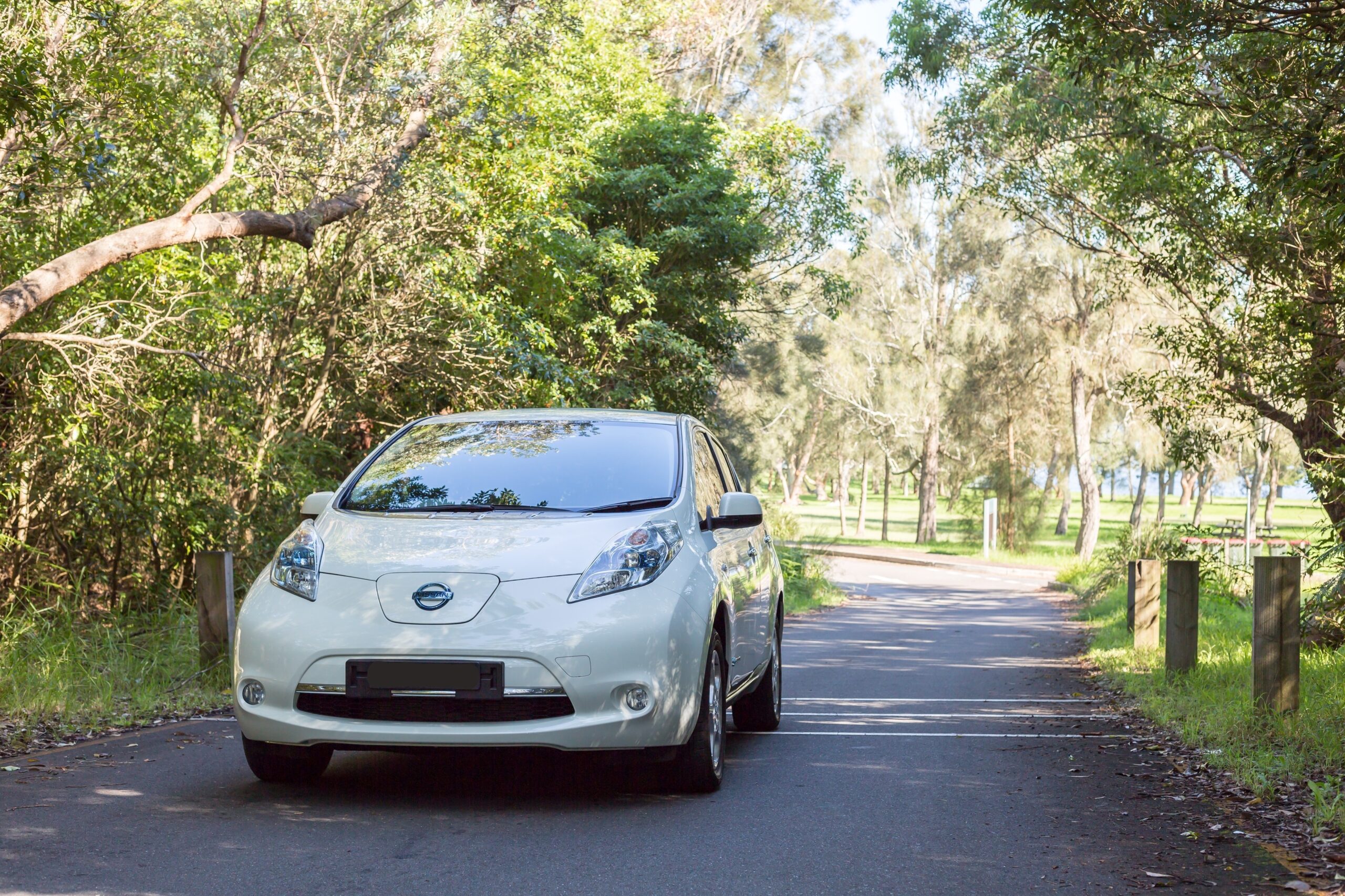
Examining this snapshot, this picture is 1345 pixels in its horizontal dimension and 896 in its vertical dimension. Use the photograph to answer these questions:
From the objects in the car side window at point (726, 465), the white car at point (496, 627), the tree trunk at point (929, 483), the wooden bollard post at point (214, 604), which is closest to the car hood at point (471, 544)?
the white car at point (496, 627)

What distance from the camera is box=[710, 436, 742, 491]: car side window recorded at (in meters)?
7.98

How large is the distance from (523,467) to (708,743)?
1.67m

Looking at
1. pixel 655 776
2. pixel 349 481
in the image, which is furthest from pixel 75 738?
pixel 655 776

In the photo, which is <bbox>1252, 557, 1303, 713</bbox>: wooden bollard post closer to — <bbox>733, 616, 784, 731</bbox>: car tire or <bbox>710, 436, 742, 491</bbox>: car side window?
<bbox>733, 616, 784, 731</bbox>: car tire

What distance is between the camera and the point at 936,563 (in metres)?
38.9

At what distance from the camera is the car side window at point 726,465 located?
26.2 feet

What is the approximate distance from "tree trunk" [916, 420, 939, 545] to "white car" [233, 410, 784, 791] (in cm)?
4671

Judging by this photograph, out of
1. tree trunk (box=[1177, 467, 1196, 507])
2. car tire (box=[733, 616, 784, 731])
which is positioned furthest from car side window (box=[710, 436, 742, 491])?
tree trunk (box=[1177, 467, 1196, 507])

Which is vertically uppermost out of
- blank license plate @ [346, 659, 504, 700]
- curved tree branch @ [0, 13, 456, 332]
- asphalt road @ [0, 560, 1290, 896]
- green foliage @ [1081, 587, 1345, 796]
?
curved tree branch @ [0, 13, 456, 332]

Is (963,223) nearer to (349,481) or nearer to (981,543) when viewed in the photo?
(981,543)

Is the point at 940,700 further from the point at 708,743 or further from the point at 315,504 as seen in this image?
the point at 315,504

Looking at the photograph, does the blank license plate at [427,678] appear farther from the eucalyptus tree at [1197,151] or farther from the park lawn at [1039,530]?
the park lawn at [1039,530]

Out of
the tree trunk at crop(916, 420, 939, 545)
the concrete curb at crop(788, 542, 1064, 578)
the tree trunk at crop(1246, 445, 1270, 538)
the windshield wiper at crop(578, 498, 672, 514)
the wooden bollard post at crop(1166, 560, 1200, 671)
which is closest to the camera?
the windshield wiper at crop(578, 498, 672, 514)

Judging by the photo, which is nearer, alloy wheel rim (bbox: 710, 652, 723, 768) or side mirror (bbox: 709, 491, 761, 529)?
alloy wheel rim (bbox: 710, 652, 723, 768)
